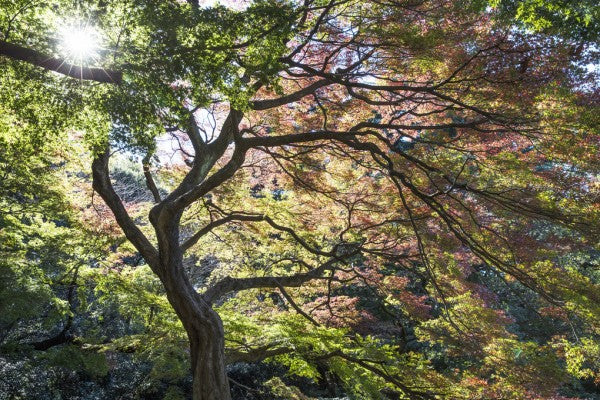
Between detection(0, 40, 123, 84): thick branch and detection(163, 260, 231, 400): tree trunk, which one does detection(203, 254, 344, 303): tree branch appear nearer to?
detection(163, 260, 231, 400): tree trunk

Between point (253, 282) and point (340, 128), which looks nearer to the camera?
point (253, 282)

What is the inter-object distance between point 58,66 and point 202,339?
108 inches

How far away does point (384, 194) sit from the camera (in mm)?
5695

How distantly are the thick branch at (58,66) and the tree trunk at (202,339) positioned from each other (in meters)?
2.01

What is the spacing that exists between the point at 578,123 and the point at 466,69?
3.78 feet

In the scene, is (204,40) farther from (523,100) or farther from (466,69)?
(523,100)

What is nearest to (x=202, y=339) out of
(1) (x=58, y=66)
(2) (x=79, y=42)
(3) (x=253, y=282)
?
(3) (x=253, y=282)

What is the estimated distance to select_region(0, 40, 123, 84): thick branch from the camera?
2.84 m

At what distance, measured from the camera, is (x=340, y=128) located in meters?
5.76

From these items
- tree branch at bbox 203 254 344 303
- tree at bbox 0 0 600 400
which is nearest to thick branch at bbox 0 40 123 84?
tree at bbox 0 0 600 400

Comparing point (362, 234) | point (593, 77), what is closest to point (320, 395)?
point (362, 234)

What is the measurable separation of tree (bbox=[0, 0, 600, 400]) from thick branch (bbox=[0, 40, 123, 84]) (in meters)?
0.02

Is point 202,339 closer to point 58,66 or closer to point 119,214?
point 119,214

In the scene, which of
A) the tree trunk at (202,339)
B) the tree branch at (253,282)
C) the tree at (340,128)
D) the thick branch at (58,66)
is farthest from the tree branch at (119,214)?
the thick branch at (58,66)
